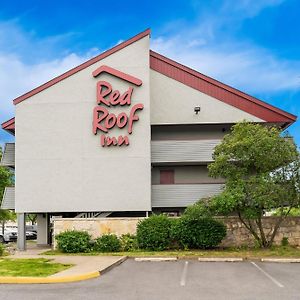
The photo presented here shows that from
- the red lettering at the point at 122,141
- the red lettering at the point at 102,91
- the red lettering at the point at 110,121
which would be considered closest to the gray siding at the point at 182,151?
the red lettering at the point at 122,141

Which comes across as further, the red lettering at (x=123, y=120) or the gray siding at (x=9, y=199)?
the gray siding at (x=9, y=199)

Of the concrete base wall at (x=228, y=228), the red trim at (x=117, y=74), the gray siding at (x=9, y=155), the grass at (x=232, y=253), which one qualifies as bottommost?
the grass at (x=232, y=253)

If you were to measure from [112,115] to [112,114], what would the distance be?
0.21 feet

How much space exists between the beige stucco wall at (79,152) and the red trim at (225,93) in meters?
2.53

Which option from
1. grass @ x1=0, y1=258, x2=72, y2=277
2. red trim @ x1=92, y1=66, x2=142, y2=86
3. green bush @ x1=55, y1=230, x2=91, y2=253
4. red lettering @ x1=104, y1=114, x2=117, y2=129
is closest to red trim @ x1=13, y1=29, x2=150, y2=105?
red trim @ x1=92, y1=66, x2=142, y2=86

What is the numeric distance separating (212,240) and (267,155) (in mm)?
4965

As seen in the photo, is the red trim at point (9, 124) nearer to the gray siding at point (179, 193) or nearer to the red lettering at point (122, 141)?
the red lettering at point (122, 141)

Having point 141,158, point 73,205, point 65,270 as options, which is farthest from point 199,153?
point 65,270

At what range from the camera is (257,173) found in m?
23.6

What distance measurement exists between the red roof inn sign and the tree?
23.1 ft

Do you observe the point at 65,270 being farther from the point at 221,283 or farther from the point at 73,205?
the point at 73,205

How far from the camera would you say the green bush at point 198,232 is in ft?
77.3

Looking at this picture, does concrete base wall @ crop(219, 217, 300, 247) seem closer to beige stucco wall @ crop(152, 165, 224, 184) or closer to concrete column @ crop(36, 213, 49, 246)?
beige stucco wall @ crop(152, 165, 224, 184)

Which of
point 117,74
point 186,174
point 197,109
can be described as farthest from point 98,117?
point 186,174
